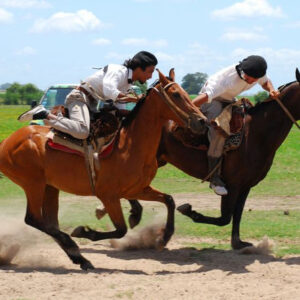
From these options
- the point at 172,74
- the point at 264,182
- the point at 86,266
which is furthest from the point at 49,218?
the point at 264,182

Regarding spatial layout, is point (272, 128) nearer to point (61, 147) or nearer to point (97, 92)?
point (97, 92)

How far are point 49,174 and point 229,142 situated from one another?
2.28m

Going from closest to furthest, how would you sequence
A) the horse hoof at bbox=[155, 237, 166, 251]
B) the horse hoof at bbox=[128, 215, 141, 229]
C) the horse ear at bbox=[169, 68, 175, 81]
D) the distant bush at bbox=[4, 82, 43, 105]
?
the horse ear at bbox=[169, 68, 175, 81]
the horse hoof at bbox=[155, 237, 166, 251]
the horse hoof at bbox=[128, 215, 141, 229]
the distant bush at bbox=[4, 82, 43, 105]

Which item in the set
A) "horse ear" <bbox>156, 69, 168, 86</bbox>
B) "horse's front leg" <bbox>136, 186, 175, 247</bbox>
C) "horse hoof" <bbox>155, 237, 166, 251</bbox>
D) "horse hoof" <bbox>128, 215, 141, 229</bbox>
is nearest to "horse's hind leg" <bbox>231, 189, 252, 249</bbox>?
"horse's front leg" <bbox>136, 186, 175, 247</bbox>

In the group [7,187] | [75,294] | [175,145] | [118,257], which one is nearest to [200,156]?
[175,145]

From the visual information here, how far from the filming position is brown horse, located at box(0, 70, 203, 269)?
777cm

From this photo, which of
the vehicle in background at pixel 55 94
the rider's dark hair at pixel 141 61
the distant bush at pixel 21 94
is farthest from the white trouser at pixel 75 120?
the distant bush at pixel 21 94

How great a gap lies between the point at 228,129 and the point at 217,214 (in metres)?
3.37

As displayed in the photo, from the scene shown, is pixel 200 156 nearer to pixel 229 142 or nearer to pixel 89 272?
pixel 229 142

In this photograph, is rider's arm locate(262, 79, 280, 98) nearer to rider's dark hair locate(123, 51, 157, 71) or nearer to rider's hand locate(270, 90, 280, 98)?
rider's hand locate(270, 90, 280, 98)

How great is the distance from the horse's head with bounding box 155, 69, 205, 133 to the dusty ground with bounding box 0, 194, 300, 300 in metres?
1.60

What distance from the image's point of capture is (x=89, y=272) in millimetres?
7750

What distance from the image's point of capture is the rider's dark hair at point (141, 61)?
8.05 m

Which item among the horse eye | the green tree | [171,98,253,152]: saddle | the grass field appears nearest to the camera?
the horse eye
